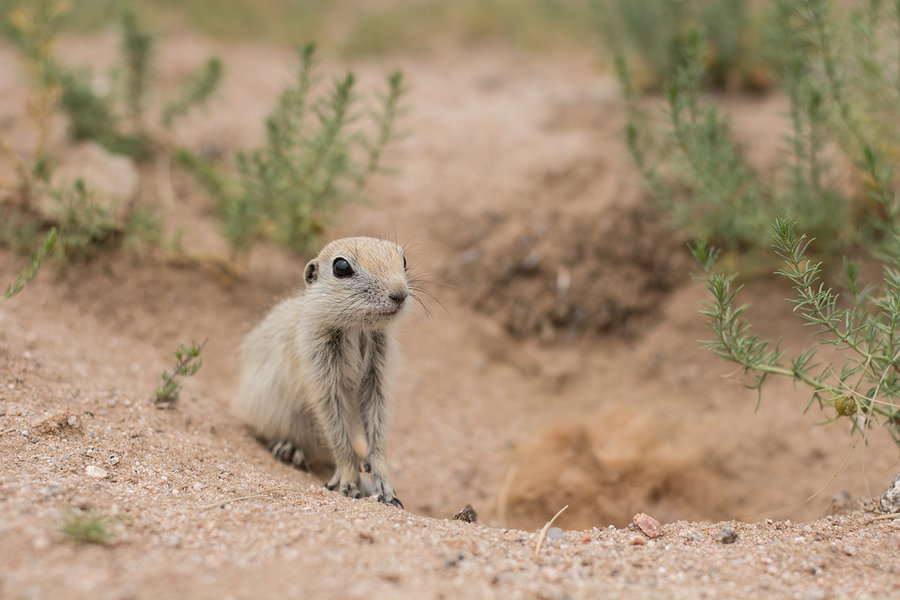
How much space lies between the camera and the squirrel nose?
4047 mm

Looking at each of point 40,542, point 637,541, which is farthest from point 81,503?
point 637,541

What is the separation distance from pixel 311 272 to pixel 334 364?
0.59 m

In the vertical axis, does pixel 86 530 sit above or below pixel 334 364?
below

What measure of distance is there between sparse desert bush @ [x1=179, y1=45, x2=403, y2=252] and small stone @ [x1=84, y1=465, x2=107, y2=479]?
2592mm

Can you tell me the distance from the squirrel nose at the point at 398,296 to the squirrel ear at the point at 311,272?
2.11 feet

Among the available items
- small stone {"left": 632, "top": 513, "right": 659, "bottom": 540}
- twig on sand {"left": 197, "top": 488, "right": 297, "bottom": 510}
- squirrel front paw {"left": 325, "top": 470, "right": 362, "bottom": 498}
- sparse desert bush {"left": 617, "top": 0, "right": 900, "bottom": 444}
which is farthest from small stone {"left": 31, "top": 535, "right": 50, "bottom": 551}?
sparse desert bush {"left": 617, "top": 0, "right": 900, "bottom": 444}

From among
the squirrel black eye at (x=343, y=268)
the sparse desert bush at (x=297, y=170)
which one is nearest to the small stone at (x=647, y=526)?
the squirrel black eye at (x=343, y=268)

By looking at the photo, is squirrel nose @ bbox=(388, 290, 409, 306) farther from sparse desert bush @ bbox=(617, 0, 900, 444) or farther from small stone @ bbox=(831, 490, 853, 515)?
small stone @ bbox=(831, 490, 853, 515)

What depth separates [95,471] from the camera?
3.28m

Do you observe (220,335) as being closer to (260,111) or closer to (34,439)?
(34,439)

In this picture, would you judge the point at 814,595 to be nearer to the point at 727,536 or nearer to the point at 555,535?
the point at 727,536

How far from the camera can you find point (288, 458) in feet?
15.6

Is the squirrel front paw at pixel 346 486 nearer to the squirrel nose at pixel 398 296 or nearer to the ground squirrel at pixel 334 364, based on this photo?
the ground squirrel at pixel 334 364

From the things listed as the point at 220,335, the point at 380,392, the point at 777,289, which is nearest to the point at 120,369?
the point at 220,335
